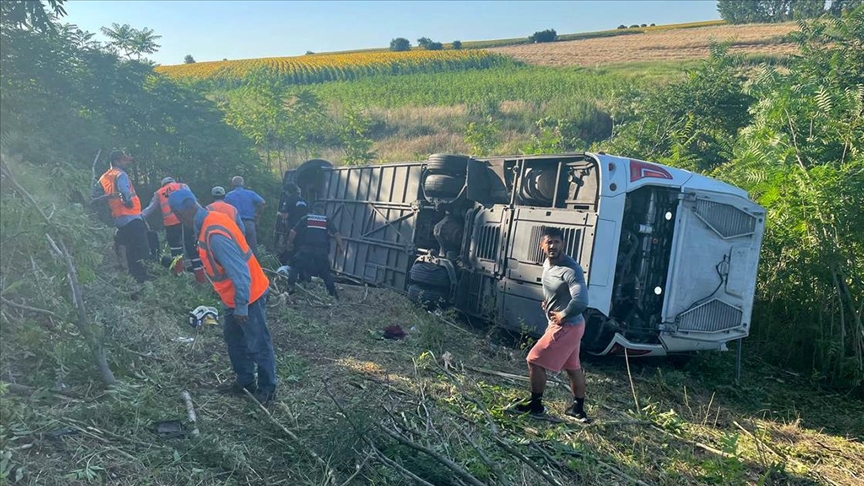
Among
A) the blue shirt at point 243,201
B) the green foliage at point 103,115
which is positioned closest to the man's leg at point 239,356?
the blue shirt at point 243,201

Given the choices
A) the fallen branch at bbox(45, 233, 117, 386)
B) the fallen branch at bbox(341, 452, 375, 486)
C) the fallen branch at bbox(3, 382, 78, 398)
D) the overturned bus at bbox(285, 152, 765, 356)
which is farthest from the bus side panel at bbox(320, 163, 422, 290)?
the fallen branch at bbox(341, 452, 375, 486)

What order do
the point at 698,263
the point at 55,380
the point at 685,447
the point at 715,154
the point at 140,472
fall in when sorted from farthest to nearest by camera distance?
1. the point at 715,154
2. the point at 698,263
3. the point at 685,447
4. the point at 55,380
5. the point at 140,472

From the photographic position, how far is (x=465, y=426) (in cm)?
498

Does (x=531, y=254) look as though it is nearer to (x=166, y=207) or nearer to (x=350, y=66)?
(x=166, y=207)

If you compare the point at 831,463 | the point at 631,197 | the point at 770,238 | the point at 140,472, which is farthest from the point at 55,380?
the point at 770,238

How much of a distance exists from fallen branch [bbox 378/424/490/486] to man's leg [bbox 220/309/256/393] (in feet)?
4.79

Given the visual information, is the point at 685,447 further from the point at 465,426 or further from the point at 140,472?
the point at 140,472

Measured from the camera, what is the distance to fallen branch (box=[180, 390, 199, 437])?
4266 millimetres

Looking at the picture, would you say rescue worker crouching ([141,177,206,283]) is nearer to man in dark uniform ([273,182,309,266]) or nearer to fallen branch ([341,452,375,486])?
man in dark uniform ([273,182,309,266])

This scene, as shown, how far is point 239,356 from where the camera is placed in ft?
17.3

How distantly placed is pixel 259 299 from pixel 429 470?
2086mm

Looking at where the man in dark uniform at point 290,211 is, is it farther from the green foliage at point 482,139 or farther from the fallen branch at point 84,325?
the green foliage at point 482,139

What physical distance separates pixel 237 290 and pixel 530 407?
2.64 m

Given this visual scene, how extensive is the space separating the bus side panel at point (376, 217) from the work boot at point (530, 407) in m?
4.51
